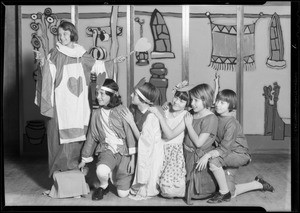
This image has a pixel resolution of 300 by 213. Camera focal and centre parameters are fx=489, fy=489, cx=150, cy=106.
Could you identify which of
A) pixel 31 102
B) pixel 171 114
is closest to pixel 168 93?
pixel 171 114

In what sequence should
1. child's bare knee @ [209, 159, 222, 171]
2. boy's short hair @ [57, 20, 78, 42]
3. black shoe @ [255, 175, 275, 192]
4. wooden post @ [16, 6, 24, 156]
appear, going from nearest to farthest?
1. child's bare knee @ [209, 159, 222, 171]
2. boy's short hair @ [57, 20, 78, 42]
3. black shoe @ [255, 175, 275, 192]
4. wooden post @ [16, 6, 24, 156]

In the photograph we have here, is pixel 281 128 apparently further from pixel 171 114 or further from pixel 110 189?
pixel 110 189

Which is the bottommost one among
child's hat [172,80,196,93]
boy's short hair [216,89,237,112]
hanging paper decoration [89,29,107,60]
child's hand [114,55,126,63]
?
boy's short hair [216,89,237,112]

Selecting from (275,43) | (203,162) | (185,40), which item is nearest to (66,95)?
(185,40)

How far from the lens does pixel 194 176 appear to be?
3.43 meters

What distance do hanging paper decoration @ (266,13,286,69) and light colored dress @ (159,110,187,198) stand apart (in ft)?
2.51

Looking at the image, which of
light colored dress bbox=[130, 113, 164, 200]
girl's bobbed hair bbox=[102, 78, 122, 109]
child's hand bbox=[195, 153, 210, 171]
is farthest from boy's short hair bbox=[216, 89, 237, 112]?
girl's bobbed hair bbox=[102, 78, 122, 109]

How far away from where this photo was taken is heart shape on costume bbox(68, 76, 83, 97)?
3.50 m

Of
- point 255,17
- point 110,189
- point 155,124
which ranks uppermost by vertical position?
point 255,17

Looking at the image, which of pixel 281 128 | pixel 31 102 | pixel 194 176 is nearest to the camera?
pixel 194 176

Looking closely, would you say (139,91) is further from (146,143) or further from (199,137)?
(199,137)

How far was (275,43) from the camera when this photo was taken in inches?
140

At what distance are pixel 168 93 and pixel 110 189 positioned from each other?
84 cm

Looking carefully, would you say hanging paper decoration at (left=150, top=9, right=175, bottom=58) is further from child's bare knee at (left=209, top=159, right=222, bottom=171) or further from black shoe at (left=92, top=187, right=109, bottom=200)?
black shoe at (left=92, top=187, right=109, bottom=200)
